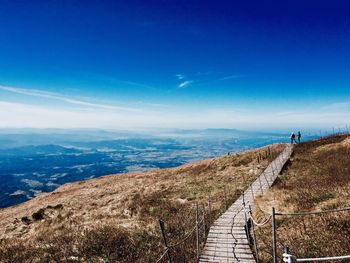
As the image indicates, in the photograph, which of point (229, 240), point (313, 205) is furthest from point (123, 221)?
point (313, 205)

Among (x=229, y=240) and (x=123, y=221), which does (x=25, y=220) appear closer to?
(x=123, y=221)

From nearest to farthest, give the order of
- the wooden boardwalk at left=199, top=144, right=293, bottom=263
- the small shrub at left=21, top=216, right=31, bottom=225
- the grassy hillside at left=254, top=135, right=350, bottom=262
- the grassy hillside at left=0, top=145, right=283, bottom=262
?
the grassy hillside at left=254, top=135, right=350, bottom=262
the wooden boardwalk at left=199, top=144, right=293, bottom=263
the grassy hillside at left=0, top=145, right=283, bottom=262
the small shrub at left=21, top=216, right=31, bottom=225

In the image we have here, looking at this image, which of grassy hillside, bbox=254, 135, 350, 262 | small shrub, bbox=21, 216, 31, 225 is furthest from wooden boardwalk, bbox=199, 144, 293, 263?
small shrub, bbox=21, 216, 31, 225

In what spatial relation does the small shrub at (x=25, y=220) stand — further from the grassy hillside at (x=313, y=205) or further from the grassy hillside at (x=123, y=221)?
the grassy hillside at (x=313, y=205)

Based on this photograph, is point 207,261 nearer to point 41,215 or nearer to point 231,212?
point 231,212

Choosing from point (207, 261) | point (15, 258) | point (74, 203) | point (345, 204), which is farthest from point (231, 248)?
point (74, 203)

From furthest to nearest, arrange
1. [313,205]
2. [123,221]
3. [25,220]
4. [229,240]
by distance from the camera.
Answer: [25,220] → [123,221] → [313,205] → [229,240]

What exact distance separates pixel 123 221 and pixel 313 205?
13.9 metres

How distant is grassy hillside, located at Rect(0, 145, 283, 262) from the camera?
48.5 feet

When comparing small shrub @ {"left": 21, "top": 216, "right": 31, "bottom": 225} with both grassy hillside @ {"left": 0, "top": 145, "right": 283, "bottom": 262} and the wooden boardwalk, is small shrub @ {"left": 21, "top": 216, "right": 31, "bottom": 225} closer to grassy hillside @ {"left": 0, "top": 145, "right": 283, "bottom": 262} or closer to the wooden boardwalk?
grassy hillside @ {"left": 0, "top": 145, "right": 283, "bottom": 262}

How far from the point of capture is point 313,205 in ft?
56.5

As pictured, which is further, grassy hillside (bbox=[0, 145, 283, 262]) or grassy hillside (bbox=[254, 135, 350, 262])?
grassy hillside (bbox=[0, 145, 283, 262])

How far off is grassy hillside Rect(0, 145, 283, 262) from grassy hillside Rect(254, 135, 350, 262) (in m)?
3.89

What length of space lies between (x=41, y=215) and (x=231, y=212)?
21.3 metres
